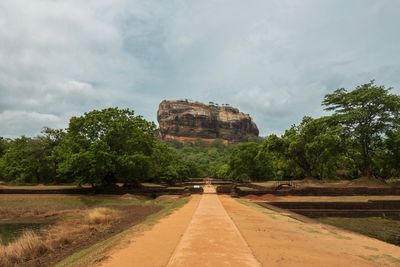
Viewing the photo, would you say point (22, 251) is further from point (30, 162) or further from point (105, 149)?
point (30, 162)

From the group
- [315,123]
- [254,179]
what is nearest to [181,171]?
[254,179]

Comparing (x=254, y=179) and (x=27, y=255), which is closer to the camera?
(x=27, y=255)

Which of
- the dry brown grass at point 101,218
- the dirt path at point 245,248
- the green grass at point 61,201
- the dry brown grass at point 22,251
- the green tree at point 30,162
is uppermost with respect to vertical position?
the green tree at point 30,162

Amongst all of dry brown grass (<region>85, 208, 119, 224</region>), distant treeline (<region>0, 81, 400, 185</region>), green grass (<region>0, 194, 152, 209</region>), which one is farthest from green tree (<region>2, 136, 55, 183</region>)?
dry brown grass (<region>85, 208, 119, 224</region>)

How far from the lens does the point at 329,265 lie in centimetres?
981

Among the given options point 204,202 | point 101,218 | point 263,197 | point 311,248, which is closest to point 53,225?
point 101,218

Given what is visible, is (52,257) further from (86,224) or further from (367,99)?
(367,99)

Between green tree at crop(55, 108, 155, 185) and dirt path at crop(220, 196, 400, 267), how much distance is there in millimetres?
25395

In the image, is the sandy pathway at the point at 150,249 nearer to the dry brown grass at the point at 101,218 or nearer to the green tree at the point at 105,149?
the dry brown grass at the point at 101,218

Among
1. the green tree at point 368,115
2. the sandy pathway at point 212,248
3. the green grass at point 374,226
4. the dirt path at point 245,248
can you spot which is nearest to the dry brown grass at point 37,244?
the dirt path at point 245,248

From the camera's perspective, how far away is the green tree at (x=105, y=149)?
3916 cm

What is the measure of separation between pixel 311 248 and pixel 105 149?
31354 millimetres

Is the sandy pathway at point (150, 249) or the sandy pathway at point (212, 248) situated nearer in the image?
the sandy pathway at point (212, 248)

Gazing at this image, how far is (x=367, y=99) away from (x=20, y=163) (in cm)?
4860
